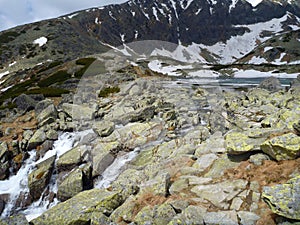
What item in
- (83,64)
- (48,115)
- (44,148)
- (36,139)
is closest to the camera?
(44,148)

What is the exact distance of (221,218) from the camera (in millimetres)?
8555

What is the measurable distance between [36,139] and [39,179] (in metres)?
5.77

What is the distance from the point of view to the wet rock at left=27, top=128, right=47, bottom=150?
22594 mm

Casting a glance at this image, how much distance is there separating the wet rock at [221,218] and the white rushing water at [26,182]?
36.0 ft

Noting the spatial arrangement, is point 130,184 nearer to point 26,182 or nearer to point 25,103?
point 26,182

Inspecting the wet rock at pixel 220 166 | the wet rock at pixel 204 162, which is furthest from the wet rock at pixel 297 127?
the wet rock at pixel 204 162

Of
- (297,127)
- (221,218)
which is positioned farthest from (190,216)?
(297,127)

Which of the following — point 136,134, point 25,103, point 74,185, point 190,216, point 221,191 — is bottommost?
point 74,185

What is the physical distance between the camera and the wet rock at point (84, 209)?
1145cm

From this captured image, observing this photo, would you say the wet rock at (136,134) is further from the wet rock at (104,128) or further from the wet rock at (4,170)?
the wet rock at (4,170)

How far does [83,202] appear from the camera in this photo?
12305 millimetres

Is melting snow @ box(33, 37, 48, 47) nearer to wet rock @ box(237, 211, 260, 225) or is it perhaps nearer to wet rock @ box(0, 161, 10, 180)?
wet rock @ box(0, 161, 10, 180)

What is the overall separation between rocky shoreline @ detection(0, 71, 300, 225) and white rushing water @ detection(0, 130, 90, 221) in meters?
0.38

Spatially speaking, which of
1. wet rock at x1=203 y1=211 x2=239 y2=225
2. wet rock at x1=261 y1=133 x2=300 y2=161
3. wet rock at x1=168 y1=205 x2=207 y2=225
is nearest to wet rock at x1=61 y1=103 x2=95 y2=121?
wet rock at x1=168 y1=205 x2=207 y2=225
